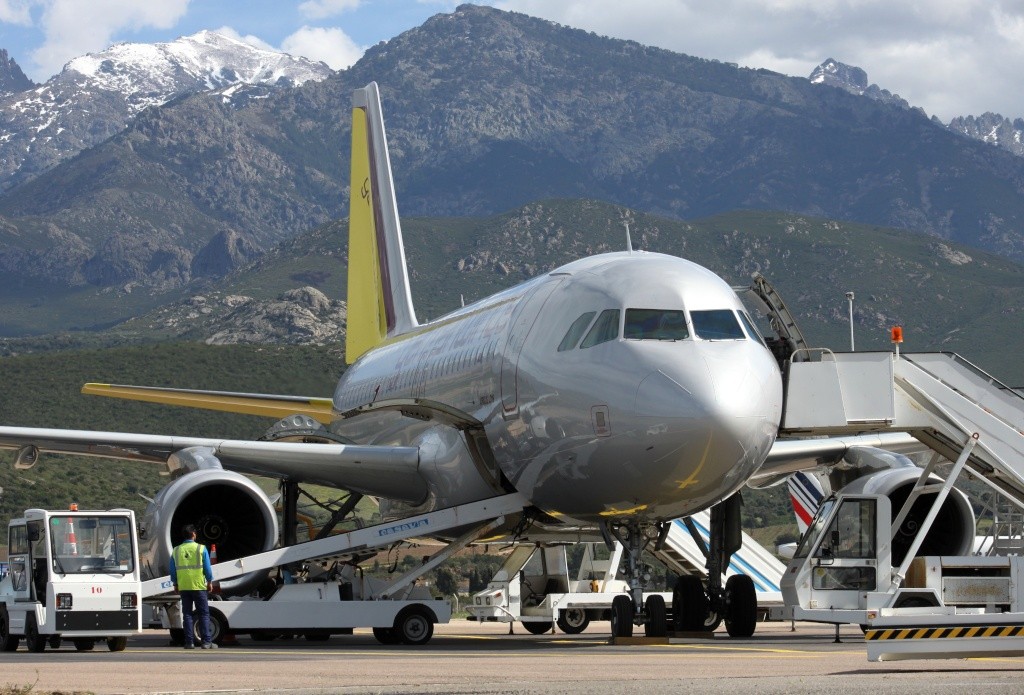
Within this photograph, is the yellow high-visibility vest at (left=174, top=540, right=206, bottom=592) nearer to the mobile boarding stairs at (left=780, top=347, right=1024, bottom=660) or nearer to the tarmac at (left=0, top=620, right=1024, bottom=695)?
the tarmac at (left=0, top=620, right=1024, bottom=695)

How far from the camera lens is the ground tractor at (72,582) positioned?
1905cm

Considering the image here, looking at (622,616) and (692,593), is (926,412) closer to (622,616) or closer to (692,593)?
(692,593)

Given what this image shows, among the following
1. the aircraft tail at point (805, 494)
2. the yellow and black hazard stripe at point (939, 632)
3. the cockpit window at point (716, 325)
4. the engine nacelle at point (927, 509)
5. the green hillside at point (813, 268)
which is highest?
the green hillside at point (813, 268)

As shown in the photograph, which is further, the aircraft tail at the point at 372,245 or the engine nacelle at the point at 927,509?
the aircraft tail at the point at 372,245

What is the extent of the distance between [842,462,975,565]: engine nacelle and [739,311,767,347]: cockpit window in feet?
14.0

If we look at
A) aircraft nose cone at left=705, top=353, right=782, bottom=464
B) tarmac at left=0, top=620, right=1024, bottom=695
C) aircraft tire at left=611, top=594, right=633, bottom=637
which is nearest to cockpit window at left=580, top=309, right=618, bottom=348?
aircraft nose cone at left=705, top=353, right=782, bottom=464

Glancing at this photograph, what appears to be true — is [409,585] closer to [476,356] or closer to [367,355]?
[476,356]

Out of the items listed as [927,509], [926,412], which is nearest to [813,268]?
[927,509]

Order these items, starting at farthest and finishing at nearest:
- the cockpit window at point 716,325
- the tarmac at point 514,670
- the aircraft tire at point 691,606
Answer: the aircraft tire at point 691,606, the cockpit window at point 716,325, the tarmac at point 514,670

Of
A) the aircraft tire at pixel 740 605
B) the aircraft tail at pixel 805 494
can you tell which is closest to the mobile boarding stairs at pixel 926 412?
the aircraft tire at pixel 740 605

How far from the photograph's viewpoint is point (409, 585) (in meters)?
20.4

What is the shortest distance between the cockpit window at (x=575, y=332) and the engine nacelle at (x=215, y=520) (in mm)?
5015

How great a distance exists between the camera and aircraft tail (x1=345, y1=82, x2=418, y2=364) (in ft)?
102

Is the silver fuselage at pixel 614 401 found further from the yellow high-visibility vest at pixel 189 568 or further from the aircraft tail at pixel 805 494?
the aircraft tail at pixel 805 494
